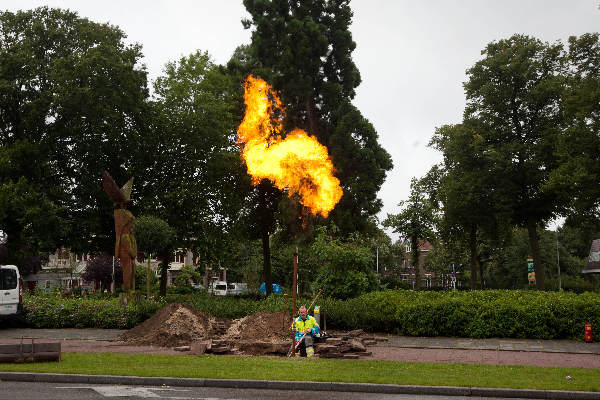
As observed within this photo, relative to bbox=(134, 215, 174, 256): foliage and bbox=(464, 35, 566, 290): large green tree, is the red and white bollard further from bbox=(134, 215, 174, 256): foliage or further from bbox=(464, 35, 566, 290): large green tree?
bbox=(464, 35, 566, 290): large green tree

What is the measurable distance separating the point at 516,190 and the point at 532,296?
20739 millimetres

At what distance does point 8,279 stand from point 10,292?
0.53 meters

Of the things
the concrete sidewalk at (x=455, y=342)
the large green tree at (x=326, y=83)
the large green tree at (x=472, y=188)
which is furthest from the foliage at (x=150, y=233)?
the large green tree at (x=472, y=188)

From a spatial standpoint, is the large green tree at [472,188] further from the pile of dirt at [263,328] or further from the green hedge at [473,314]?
the pile of dirt at [263,328]

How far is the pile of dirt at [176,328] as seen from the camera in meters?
19.6

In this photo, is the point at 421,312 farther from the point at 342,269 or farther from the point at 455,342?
the point at 342,269

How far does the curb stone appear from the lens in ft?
35.4

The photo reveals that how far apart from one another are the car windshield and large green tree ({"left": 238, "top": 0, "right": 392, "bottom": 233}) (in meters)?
20.4

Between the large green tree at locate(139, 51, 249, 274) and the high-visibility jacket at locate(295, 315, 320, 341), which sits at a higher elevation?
the large green tree at locate(139, 51, 249, 274)

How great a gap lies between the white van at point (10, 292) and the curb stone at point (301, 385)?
11686 millimetres

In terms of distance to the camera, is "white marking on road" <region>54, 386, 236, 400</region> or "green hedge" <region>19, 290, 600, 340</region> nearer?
"white marking on road" <region>54, 386, 236, 400</region>

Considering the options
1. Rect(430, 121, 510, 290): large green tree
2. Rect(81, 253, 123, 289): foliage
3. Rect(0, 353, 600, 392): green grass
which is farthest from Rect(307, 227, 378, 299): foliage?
Rect(81, 253, 123, 289): foliage

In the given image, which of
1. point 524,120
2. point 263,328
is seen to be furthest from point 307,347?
point 524,120

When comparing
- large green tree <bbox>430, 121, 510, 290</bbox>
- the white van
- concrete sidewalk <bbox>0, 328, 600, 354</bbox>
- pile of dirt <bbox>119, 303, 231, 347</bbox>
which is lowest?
concrete sidewalk <bbox>0, 328, 600, 354</bbox>
